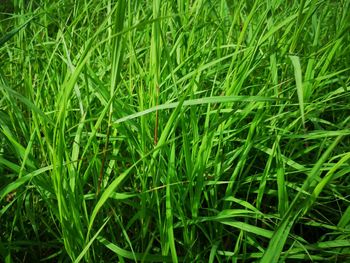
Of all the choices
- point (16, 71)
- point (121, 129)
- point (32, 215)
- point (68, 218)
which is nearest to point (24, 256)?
point (32, 215)

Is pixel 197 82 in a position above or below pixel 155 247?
above

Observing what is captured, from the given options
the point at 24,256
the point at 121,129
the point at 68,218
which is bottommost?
the point at 24,256

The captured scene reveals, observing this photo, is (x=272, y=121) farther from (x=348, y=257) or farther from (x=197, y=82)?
(x=348, y=257)

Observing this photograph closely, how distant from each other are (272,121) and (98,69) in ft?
1.70

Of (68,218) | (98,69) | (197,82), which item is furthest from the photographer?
(98,69)

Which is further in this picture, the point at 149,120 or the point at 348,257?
the point at 149,120

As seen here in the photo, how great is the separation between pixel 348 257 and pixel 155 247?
374mm

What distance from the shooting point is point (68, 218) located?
0.74m

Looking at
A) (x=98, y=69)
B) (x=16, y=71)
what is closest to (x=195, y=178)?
(x=98, y=69)

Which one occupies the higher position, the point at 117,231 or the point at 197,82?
the point at 197,82

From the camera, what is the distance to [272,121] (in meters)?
0.92

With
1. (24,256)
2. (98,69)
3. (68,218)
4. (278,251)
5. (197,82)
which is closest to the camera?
(278,251)

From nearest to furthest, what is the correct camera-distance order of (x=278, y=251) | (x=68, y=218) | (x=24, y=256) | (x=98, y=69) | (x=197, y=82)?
(x=278, y=251) → (x=68, y=218) → (x=24, y=256) → (x=197, y=82) → (x=98, y=69)

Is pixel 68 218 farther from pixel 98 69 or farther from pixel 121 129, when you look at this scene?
pixel 98 69
